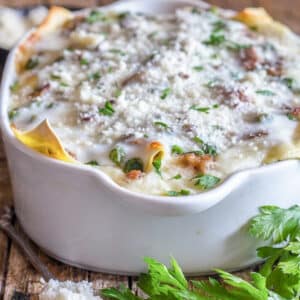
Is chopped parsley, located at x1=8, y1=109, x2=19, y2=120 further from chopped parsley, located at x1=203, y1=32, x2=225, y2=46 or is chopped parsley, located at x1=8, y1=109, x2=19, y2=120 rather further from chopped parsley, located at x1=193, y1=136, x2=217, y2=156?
chopped parsley, located at x1=203, y1=32, x2=225, y2=46

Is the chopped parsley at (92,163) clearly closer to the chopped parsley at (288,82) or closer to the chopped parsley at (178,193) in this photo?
the chopped parsley at (178,193)

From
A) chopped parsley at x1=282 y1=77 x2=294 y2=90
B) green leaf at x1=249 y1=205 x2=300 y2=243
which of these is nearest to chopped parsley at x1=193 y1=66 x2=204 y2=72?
chopped parsley at x1=282 y1=77 x2=294 y2=90

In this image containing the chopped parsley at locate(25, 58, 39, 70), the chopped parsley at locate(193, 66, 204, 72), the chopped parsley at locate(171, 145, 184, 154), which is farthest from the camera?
the chopped parsley at locate(25, 58, 39, 70)

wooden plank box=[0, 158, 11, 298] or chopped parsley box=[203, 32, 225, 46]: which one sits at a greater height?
chopped parsley box=[203, 32, 225, 46]

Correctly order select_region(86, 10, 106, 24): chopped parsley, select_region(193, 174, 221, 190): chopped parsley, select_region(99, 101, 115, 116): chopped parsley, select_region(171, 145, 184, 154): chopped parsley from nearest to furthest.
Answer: select_region(193, 174, 221, 190): chopped parsley < select_region(171, 145, 184, 154): chopped parsley < select_region(99, 101, 115, 116): chopped parsley < select_region(86, 10, 106, 24): chopped parsley

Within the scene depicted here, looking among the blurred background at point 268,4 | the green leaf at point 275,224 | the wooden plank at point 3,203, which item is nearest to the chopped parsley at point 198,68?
the green leaf at point 275,224

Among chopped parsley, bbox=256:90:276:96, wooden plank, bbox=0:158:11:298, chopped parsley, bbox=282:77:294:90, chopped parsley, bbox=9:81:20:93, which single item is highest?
chopped parsley, bbox=256:90:276:96

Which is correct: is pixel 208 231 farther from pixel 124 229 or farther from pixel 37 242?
pixel 37 242
